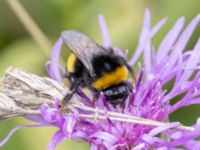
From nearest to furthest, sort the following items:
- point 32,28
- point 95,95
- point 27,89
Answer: point 27,89, point 95,95, point 32,28

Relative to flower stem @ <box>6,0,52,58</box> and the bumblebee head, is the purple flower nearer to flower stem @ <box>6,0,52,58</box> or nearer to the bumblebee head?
the bumblebee head

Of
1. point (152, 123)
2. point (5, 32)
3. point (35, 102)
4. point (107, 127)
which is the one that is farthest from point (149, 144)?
point (5, 32)

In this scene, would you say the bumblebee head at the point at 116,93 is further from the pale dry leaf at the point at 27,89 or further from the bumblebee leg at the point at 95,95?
the pale dry leaf at the point at 27,89

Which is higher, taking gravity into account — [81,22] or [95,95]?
[81,22]

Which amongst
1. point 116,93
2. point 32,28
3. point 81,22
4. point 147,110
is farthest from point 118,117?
point 81,22

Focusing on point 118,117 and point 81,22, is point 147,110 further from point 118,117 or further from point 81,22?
point 81,22

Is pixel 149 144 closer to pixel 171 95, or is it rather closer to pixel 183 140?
pixel 183 140

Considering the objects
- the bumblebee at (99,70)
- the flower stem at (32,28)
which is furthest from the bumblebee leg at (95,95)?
the flower stem at (32,28)

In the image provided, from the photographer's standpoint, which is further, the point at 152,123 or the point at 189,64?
the point at 189,64
